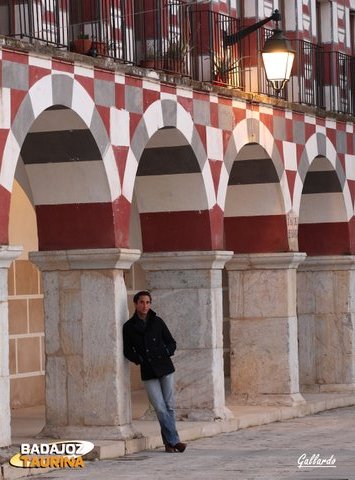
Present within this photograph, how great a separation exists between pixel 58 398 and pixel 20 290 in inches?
211

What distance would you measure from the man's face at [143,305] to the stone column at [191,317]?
2.42m

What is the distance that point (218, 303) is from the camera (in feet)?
61.9

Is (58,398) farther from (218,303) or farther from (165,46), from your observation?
(165,46)

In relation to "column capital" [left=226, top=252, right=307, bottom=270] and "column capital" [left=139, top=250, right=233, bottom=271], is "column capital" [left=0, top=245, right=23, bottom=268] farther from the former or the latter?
"column capital" [left=226, top=252, right=307, bottom=270]

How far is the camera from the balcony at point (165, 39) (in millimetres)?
16281

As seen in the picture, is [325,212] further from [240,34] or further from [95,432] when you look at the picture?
[95,432]

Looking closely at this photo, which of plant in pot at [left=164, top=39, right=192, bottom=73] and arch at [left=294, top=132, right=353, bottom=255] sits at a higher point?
plant in pot at [left=164, top=39, right=192, bottom=73]

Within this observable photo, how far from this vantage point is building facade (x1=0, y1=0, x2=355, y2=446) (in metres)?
16.4

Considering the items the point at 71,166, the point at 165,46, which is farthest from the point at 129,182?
the point at 165,46

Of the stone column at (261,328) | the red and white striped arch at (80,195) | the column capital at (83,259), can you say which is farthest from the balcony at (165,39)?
the stone column at (261,328)

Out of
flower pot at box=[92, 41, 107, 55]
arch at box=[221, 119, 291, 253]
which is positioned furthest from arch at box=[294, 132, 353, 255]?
flower pot at box=[92, 41, 107, 55]

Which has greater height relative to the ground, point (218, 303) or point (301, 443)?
point (218, 303)

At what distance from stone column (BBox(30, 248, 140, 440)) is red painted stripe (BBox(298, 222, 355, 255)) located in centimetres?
668

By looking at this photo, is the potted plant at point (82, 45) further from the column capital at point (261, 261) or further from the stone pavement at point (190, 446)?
the column capital at point (261, 261)
